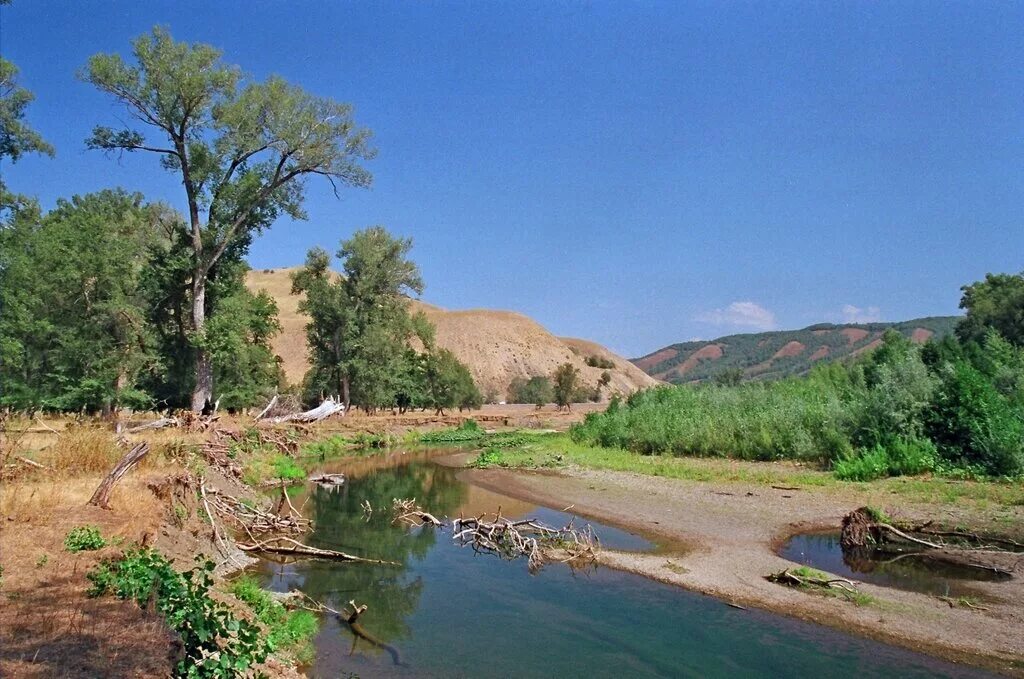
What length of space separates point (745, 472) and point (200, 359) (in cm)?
2287

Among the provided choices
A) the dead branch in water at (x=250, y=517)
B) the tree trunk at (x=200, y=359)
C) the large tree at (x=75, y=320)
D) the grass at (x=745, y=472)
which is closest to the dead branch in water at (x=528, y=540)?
the dead branch in water at (x=250, y=517)

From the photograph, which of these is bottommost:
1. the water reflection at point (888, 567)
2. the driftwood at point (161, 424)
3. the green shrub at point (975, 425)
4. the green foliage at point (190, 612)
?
the water reflection at point (888, 567)

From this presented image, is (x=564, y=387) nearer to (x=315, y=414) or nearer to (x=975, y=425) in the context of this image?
(x=315, y=414)

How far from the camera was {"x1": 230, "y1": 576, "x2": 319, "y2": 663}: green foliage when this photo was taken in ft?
28.7

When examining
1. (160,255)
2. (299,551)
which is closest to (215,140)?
(160,255)

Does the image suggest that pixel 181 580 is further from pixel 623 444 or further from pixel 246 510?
pixel 623 444

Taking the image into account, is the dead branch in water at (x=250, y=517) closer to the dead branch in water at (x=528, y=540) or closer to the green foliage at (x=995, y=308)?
the dead branch in water at (x=528, y=540)

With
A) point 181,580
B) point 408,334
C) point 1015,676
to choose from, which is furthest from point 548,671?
point 408,334

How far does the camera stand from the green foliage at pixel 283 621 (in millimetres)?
8741

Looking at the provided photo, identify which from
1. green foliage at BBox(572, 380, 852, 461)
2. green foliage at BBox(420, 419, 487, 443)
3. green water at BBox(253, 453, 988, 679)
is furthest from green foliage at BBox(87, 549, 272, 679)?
green foliage at BBox(420, 419, 487, 443)

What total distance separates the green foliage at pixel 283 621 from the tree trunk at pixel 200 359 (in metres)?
19.7

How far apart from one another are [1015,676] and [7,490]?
15354 mm

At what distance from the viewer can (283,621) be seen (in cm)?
945

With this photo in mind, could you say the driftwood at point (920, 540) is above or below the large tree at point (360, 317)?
below
